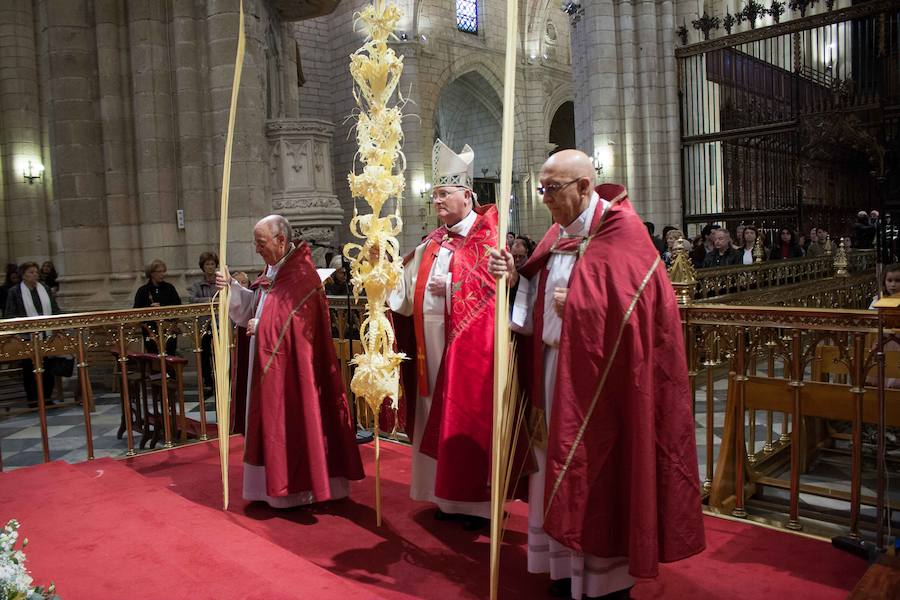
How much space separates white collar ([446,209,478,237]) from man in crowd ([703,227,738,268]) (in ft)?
17.6

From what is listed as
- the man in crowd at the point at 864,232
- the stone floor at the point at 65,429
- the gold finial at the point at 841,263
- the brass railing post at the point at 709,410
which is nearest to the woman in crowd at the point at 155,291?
the stone floor at the point at 65,429

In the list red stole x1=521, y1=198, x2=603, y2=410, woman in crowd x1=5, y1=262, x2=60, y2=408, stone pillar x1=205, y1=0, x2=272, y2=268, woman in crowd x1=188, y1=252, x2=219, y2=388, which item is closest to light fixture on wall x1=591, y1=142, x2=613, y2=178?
stone pillar x1=205, y1=0, x2=272, y2=268

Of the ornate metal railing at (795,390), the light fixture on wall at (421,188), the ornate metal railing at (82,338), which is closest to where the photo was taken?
the ornate metal railing at (795,390)

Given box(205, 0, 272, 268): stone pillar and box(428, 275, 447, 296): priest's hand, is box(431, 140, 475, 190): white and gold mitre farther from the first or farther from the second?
box(205, 0, 272, 268): stone pillar

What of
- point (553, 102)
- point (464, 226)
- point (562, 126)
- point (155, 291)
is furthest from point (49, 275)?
point (562, 126)

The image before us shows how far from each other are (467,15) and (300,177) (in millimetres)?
13942

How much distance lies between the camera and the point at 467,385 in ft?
10.6

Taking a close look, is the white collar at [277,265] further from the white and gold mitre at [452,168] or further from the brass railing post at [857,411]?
the brass railing post at [857,411]

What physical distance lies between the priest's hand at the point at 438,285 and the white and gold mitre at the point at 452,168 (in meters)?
0.42

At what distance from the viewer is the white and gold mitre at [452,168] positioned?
11.1 ft

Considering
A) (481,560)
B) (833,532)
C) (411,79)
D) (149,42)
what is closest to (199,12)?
(149,42)

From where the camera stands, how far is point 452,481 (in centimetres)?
321

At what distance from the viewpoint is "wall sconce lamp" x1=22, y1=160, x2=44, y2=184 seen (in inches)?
466

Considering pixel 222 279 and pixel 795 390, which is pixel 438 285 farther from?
pixel 795 390
